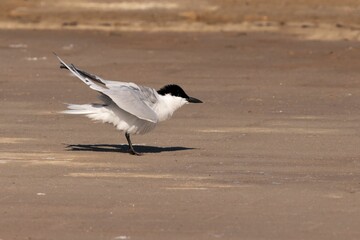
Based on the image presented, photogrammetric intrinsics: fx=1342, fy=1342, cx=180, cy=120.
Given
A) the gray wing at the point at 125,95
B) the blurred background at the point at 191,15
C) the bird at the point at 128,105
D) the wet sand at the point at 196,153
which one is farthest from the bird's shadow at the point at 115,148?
the blurred background at the point at 191,15

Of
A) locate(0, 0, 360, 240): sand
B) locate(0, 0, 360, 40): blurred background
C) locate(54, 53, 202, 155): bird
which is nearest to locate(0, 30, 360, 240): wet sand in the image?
locate(0, 0, 360, 240): sand

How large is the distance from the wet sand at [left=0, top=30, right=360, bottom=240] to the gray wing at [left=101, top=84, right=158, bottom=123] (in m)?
0.40

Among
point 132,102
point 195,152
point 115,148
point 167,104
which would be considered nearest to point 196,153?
point 195,152

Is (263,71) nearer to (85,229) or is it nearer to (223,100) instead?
(223,100)

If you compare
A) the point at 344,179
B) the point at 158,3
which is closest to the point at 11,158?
the point at 344,179

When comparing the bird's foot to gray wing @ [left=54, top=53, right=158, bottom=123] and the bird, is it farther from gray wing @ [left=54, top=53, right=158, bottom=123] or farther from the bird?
gray wing @ [left=54, top=53, right=158, bottom=123]

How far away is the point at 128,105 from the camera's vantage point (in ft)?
40.0

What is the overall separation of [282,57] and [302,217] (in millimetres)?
14405

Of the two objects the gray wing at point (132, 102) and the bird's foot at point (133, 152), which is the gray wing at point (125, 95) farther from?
the bird's foot at point (133, 152)

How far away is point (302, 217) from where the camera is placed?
361 inches

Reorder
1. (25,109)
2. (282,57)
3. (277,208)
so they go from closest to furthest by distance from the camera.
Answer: (277,208) → (25,109) → (282,57)

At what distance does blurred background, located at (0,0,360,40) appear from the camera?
92.7 feet

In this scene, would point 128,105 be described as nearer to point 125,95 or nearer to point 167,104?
point 125,95

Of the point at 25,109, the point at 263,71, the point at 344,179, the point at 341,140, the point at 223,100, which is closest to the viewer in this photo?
the point at 344,179
